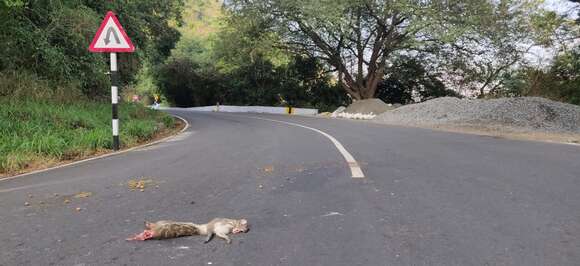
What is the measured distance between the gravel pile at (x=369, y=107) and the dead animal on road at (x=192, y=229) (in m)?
26.0

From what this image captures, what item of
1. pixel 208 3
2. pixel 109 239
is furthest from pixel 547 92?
pixel 208 3

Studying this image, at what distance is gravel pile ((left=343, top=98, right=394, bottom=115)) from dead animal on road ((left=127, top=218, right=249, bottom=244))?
1024 inches

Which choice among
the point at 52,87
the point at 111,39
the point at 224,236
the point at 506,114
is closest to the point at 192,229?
the point at 224,236

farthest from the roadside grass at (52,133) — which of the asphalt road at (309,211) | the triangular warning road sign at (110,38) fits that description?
the triangular warning road sign at (110,38)

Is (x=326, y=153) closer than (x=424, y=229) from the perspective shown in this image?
No

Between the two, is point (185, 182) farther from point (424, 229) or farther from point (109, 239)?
point (424, 229)

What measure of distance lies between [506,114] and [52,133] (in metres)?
16.4

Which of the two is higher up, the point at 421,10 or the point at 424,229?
the point at 421,10

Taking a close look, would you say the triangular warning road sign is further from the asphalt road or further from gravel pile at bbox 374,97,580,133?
gravel pile at bbox 374,97,580,133

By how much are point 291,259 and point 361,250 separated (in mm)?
553

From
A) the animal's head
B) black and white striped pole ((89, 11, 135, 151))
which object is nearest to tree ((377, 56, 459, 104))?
black and white striped pole ((89, 11, 135, 151))

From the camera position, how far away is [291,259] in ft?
11.0

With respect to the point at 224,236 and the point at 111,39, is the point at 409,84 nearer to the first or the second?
the point at 111,39

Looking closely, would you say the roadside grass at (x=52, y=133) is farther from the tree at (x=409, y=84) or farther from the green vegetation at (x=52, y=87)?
the tree at (x=409, y=84)
